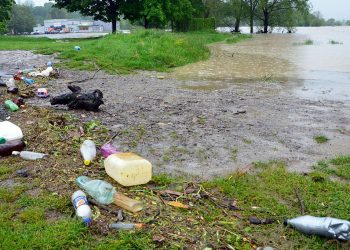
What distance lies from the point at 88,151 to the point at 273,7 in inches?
2210

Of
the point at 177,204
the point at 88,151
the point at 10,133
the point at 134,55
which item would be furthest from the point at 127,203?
the point at 134,55

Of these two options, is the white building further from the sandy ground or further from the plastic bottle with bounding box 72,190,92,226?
the plastic bottle with bounding box 72,190,92,226

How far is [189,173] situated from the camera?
4.16 metres

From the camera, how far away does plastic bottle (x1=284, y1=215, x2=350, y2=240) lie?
2.88 metres

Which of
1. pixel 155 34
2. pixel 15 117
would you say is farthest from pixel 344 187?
pixel 155 34

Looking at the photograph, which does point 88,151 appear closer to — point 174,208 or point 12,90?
point 174,208

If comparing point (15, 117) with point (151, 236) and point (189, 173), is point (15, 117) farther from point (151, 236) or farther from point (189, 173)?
point (151, 236)

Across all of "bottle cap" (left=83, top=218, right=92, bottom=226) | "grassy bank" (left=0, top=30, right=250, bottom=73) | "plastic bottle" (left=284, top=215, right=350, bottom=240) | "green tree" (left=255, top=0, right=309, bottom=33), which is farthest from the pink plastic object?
"green tree" (left=255, top=0, right=309, bottom=33)

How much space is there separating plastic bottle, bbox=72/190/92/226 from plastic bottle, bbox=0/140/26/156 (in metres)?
1.55

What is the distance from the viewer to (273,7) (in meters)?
55.4

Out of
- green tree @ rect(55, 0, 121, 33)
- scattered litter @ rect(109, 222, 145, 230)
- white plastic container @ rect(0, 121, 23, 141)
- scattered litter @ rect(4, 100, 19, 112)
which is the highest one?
green tree @ rect(55, 0, 121, 33)

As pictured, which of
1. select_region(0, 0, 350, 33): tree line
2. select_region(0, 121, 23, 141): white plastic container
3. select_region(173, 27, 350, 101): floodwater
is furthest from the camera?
select_region(0, 0, 350, 33): tree line

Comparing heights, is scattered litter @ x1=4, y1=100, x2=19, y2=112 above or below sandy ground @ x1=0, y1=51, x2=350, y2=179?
above

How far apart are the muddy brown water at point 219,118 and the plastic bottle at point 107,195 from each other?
0.90 metres
